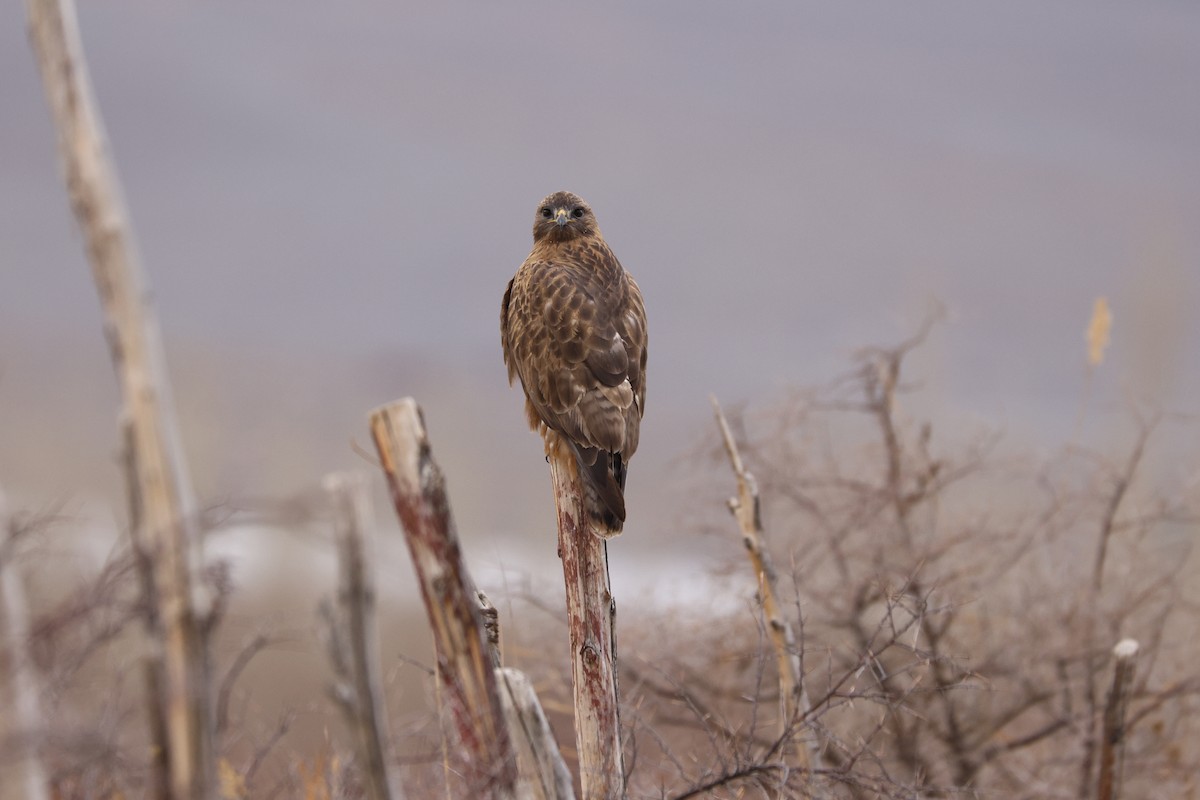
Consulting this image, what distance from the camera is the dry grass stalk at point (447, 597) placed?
286 cm

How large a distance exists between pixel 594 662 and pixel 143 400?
8.27 ft

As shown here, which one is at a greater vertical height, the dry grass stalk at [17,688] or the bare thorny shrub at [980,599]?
the bare thorny shrub at [980,599]

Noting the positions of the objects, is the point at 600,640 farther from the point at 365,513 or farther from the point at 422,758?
the point at 365,513

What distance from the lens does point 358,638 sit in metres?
2.51

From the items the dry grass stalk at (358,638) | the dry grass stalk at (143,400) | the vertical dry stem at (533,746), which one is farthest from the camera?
the vertical dry stem at (533,746)

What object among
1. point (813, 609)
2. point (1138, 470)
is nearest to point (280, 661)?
point (813, 609)

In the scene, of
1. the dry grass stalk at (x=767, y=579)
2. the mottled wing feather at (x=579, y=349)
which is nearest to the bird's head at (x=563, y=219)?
the mottled wing feather at (x=579, y=349)

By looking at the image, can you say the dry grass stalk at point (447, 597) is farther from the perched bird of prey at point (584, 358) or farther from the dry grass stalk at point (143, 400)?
the perched bird of prey at point (584, 358)

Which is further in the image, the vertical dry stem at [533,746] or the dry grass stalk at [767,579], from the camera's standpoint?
the dry grass stalk at [767,579]

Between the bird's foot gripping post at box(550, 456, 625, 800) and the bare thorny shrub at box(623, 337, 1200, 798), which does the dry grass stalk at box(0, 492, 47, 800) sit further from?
the bare thorny shrub at box(623, 337, 1200, 798)

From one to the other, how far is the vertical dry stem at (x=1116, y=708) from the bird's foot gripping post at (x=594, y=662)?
275 centimetres

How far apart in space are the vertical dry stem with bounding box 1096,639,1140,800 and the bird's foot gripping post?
2.75 metres

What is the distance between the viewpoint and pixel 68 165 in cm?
238

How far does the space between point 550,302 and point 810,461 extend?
12.0ft
